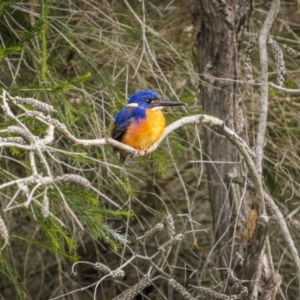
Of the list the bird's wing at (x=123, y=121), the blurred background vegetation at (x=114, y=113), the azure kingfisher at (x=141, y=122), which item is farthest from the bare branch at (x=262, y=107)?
the bird's wing at (x=123, y=121)

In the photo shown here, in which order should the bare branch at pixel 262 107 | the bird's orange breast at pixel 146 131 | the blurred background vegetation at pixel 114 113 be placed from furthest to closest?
the blurred background vegetation at pixel 114 113 < the bare branch at pixel 262 107 < the bird's orange breast at pixel 146 131

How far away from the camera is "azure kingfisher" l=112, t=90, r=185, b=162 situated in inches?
132

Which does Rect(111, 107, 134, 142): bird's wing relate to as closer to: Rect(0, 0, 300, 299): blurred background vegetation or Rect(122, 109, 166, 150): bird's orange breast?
Rect(122, 109, 166, 150): bird's orange breast

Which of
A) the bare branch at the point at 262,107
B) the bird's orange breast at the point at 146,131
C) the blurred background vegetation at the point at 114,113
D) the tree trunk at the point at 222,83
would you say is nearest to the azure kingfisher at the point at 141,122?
the bird's orange breast at the point at 146,131

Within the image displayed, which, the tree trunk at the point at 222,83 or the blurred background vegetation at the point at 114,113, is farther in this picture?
the tree trunk at the point at 222,83

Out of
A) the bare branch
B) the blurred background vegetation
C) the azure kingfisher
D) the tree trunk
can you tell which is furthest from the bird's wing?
the tree trunk

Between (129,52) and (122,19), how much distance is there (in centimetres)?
38

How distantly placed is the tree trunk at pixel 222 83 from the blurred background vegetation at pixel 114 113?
0.10 metres

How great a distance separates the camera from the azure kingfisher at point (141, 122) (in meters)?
3.36

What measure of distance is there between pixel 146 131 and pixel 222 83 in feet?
3.02

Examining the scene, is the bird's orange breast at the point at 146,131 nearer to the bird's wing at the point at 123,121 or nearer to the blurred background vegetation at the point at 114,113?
the bird's wing at the point at 123,121

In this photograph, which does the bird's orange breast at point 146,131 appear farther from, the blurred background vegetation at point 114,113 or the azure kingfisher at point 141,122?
the blurred background vegetation at point 114,113

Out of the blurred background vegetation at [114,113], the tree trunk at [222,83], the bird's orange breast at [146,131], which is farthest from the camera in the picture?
the tree trunk at [222,83]

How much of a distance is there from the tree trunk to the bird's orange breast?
0.68 metres
